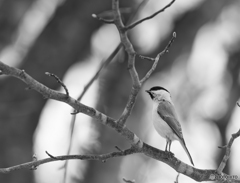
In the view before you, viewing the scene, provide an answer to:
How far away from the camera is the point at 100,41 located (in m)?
6.92

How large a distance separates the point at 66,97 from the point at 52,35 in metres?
3.45

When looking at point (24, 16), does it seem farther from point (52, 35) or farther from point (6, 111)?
point (6, 111)

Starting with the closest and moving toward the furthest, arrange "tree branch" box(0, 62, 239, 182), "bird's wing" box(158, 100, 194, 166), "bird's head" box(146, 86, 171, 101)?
"tree branch" box(0, 62, 239, 182) → "bird's wing" box(158, 100, 194, 166) → "bird's head" box(146, 86, 171, 101)

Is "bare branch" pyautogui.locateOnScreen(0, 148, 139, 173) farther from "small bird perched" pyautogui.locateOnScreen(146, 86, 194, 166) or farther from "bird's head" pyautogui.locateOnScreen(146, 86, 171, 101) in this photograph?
"bird's head" pyautogui.locateOnScreen(146, 86, 171, 101)

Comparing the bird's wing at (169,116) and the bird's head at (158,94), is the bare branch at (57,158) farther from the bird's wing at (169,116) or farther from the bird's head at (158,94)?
the bird's head at (158,94)

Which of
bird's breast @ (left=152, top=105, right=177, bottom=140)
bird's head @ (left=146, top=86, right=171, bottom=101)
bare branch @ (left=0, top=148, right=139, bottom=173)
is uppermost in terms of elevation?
bird's head @ (left=146, top=86, right=171, bottom=101)

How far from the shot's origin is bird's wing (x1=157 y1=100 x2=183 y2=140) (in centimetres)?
380

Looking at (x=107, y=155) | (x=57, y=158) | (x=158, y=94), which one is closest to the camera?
(x=57, y=158)

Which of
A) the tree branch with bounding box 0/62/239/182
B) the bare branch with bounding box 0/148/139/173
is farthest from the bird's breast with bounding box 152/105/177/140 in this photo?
the bare branch with bounding box 0/148/139/173

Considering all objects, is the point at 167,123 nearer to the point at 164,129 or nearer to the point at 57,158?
the point at 164,129

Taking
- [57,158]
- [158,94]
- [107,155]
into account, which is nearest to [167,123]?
[158,94]

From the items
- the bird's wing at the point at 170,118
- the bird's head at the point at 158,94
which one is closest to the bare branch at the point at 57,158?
the bird's wing at the point at 170,118

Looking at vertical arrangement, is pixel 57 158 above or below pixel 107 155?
below

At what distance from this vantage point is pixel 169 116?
3910mm
